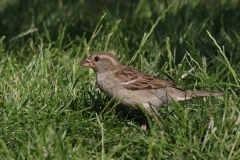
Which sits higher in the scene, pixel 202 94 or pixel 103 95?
pixel 202 94

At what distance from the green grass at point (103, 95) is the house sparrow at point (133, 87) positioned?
14cm

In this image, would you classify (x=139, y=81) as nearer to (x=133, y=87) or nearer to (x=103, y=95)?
(x=133, y=87)

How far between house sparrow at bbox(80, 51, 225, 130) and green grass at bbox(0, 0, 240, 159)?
0.45 feet

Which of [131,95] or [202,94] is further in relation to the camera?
[131,95]

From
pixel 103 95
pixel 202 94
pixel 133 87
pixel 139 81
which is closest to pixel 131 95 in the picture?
pixel 133 87

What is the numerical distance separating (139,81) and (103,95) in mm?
567

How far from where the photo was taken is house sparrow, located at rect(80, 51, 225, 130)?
176 inches

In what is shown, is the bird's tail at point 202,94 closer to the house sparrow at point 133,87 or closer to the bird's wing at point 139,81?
the house sparrow at point 133,87

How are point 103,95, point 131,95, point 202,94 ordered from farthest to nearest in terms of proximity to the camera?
point 103,95
point 131,95
point 202,94

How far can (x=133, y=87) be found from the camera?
4.66 m

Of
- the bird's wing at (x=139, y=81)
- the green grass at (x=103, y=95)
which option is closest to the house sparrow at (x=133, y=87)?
the bird's wing at (x=139, y=81)

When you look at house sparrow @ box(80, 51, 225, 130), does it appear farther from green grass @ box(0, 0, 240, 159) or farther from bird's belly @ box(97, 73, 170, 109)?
green grass @ box(0, 0, 240, 159)

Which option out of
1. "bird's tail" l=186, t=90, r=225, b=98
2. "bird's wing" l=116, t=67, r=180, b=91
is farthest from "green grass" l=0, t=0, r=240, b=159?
"bird's wing" l=116, t=67, r=180, b=91

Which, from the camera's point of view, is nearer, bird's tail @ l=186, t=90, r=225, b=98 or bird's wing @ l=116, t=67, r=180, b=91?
bird's tail @ l=186, t=90, r=225, b=98
